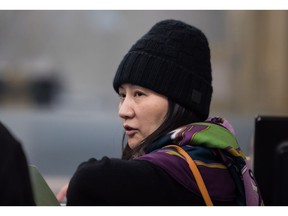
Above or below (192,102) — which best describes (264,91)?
below

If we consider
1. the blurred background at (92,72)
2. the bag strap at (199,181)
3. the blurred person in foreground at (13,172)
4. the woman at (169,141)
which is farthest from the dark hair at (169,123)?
the blurred background at (92,72)

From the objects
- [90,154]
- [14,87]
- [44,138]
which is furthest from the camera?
[14,87]

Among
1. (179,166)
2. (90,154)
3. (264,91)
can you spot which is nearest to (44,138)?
(90,154)

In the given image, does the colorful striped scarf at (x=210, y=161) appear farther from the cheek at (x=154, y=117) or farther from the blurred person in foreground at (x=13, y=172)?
the blurred person in foreground at (x=13, y=172)

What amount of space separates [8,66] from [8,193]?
20.6 feet

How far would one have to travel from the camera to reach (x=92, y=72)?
7074 mm

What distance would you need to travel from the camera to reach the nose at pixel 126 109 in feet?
4.78

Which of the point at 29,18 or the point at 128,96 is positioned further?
the point at 29,18

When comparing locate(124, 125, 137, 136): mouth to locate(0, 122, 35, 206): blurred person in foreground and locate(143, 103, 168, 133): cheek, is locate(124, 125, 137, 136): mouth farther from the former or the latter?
locate(0, 122, 35, 206): blurred person in foreground

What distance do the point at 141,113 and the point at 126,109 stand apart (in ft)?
0.12

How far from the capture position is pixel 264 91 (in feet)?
21.9

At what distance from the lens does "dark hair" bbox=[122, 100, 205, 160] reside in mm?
1449

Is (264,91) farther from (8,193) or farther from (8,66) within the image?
(8,193)

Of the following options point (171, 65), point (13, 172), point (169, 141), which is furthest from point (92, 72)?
point (13, 172)
